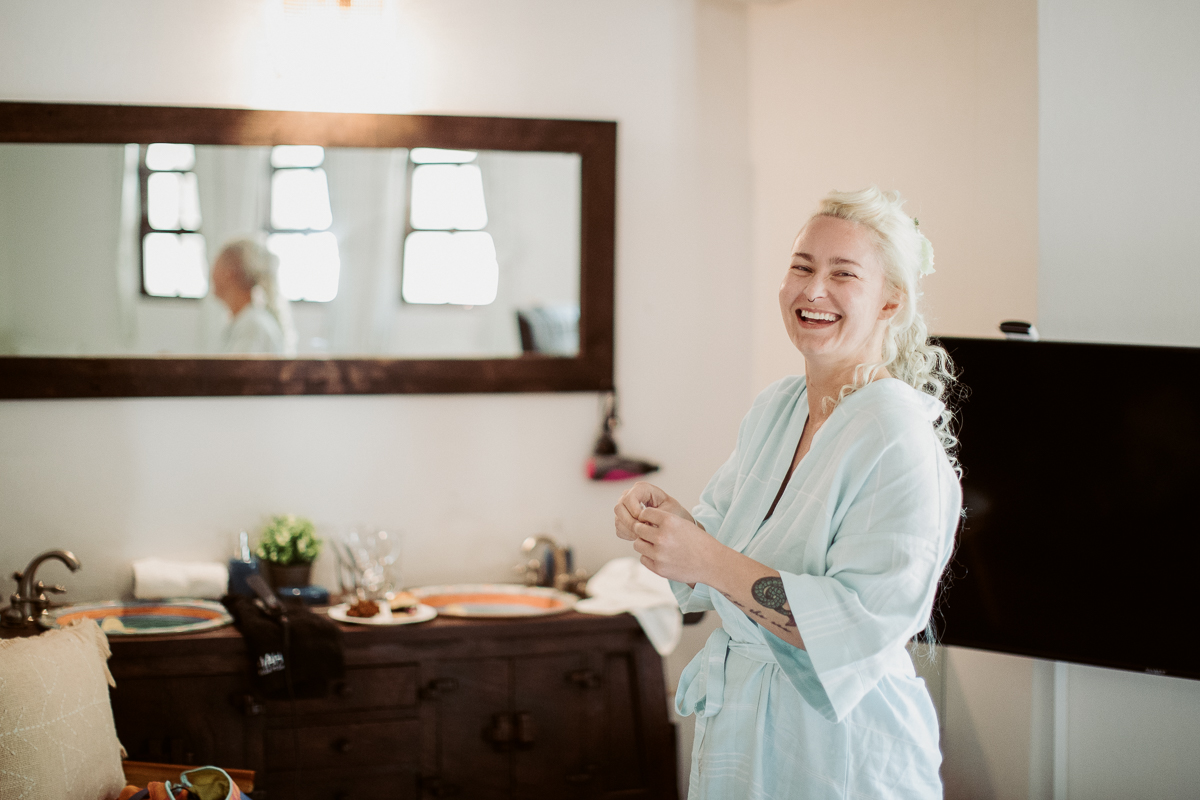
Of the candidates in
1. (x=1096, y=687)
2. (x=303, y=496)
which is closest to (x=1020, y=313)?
(x=1096, y=687)

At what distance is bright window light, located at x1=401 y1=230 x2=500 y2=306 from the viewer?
275cm

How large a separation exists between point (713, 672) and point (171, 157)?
216 cm

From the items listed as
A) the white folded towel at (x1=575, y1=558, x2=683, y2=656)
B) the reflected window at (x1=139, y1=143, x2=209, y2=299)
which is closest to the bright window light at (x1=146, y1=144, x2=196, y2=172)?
the reflected window at (x1=139, y1=143, x2=209, y2=299)

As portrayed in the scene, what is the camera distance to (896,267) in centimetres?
145

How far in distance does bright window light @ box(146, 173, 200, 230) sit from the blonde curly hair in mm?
1935

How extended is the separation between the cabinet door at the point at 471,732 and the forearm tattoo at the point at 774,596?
50.3 inches

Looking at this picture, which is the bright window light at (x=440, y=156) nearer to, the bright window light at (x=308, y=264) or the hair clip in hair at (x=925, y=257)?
the bright window light at (x=308, y=264)

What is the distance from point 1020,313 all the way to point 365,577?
1.84 m

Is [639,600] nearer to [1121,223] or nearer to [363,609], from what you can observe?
[363,609]

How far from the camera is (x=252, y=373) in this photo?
2.66 m

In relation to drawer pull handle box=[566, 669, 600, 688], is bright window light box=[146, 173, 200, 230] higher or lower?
higher

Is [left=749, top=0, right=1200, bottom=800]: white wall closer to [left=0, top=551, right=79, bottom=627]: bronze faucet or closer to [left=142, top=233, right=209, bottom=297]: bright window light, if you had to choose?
[left=142, top=233, right=209, bottom=297]: bright window light

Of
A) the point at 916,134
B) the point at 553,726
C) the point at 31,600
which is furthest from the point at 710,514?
the point at 31,600

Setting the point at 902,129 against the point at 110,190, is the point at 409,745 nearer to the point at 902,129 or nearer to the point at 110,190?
the point at 110,190
